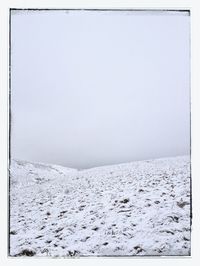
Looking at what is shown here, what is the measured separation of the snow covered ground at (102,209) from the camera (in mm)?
4105

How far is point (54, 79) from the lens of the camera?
4.30m

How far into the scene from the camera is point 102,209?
420cm

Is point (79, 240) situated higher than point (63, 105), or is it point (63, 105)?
point (63, 105)

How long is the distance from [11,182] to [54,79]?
1.15 m

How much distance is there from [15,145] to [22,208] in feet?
2.13

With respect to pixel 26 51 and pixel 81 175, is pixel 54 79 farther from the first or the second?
pixel 81 175

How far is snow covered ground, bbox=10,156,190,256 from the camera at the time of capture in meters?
4.11

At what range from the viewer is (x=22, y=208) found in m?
4.23

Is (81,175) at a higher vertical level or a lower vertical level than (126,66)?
lower
